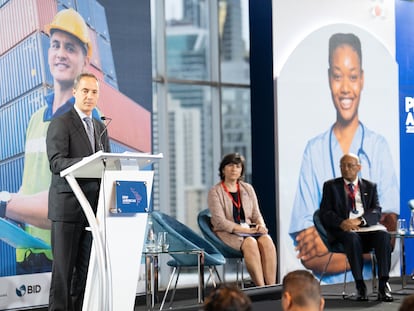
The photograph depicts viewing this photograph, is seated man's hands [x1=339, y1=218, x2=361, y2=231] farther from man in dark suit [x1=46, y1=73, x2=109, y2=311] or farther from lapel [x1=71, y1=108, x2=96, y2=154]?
lapel [x1=71, y1=108, x2=96, y2=154]

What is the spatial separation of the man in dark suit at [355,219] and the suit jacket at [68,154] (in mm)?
2953

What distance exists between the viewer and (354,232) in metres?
7.87

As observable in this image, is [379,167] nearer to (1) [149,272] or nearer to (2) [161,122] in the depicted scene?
(2) [161,122]

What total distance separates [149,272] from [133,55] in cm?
216

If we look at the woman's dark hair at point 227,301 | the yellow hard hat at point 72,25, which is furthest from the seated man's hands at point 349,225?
the woman's dark hair at point 227,301

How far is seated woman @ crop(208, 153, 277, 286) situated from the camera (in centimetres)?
764

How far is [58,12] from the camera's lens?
24.5 ft

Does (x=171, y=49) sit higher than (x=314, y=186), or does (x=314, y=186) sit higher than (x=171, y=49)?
(x=171, y=49)

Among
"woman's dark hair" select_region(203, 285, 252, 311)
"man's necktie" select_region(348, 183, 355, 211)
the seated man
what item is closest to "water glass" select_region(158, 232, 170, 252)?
"man's necktie" select_region(348, 183, 355, 211)

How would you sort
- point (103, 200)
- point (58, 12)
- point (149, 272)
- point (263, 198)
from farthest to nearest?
point (263, 198), point (58, 12), point (149, 272), point (103, 200)

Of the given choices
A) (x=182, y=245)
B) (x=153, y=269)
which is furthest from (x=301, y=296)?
(x=182, y=245)

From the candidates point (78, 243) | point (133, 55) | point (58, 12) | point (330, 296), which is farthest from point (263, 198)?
point (78, 243)

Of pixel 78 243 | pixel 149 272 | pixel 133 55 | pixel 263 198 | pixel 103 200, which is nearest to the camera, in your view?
pixel 103 200

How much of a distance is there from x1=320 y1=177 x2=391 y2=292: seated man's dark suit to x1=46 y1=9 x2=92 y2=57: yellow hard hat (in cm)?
244
